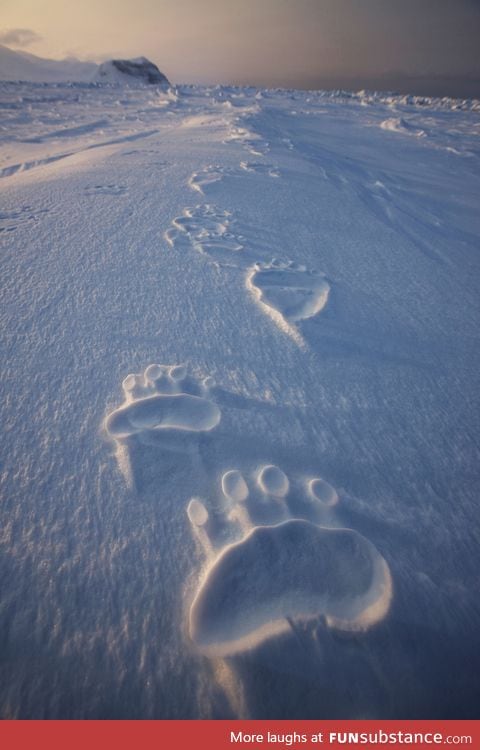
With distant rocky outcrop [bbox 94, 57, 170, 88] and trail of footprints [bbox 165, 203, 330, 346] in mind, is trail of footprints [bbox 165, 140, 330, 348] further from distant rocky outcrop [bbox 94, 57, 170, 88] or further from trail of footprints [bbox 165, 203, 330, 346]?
distant rocky outcrop [bbox 94, 57, 170, 88]

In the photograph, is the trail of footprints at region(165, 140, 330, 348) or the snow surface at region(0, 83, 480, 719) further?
the trail of footprints at region(165, 140, 330, 348)

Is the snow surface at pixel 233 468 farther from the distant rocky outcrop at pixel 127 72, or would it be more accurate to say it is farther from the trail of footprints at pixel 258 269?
the distant rocky outcrop at pixel 127 72

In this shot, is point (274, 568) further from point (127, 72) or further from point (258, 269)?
point (127, 72)

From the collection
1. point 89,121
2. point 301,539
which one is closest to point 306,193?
point 301,539

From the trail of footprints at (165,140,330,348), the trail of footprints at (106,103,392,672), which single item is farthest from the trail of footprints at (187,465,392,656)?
the trail of footprints at (165,140,330,348)
